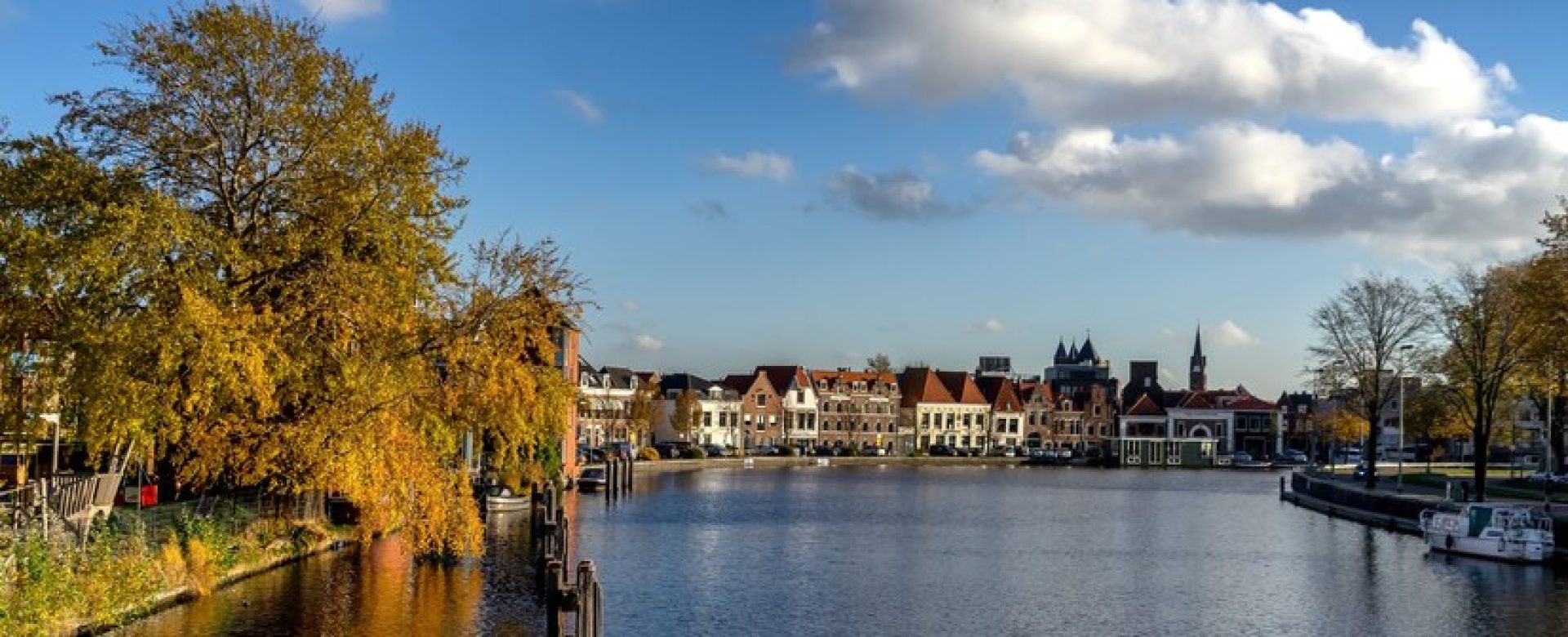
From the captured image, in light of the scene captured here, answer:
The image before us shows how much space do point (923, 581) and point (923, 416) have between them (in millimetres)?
140248

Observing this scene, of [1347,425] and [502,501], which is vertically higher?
[1347,425]

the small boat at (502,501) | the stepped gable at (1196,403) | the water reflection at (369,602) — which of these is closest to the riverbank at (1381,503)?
the water reflection at (369,602)

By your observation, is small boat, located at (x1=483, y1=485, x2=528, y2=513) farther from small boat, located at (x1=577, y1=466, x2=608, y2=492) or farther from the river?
small boat, located at (x1=577, y1=466, x2=608, y2=492)

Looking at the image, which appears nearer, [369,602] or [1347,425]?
[369,602]

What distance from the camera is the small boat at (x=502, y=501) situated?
72.8m

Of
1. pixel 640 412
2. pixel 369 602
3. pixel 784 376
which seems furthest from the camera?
pixel 784 376

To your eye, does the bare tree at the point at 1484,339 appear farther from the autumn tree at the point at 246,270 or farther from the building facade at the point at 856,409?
the building facade at the point at 856,409

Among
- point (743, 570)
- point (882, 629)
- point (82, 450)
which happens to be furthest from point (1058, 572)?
point (82, 450)

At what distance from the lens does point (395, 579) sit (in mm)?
44062

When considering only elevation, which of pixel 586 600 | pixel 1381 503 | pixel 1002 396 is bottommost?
pixel 1381 503

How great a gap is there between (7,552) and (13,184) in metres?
13.6

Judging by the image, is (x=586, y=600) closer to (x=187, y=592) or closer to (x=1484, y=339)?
(x=187, y=592)

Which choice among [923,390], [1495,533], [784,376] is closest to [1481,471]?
[1495,533]

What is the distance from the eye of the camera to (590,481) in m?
94.2
